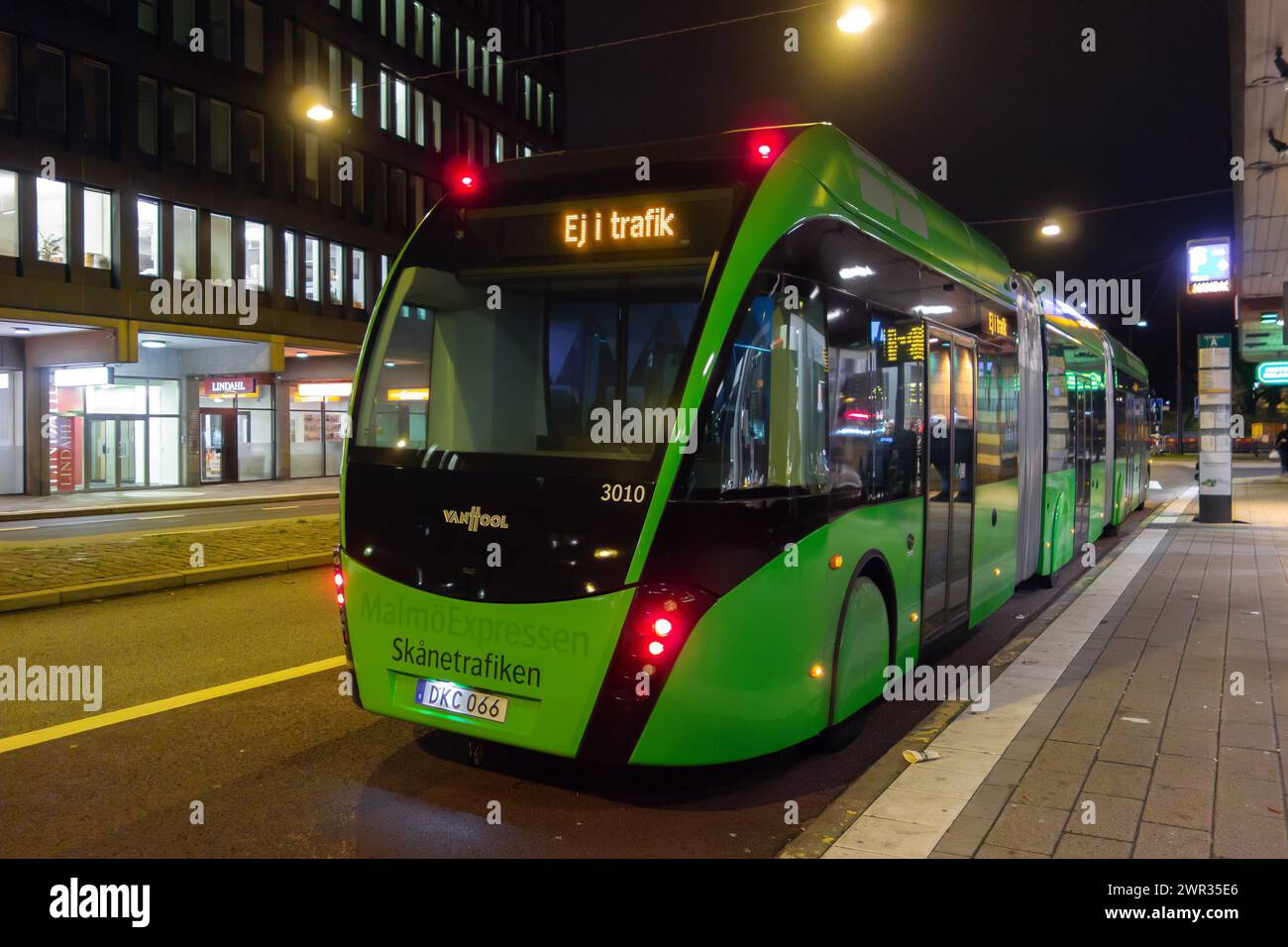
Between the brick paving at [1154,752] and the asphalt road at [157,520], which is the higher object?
the asphalt road at [157,520]

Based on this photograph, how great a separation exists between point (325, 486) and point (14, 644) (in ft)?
82.2

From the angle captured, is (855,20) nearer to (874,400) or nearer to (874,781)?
(874,400)

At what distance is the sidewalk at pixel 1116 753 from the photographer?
448 cm

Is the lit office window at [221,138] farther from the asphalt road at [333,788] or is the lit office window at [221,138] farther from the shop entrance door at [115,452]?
the asphalt road at [333,788]

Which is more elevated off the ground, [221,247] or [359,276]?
[359,276]

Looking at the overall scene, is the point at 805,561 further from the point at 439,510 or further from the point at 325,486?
the point at 325,486

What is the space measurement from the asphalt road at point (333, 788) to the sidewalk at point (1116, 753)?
0.57m

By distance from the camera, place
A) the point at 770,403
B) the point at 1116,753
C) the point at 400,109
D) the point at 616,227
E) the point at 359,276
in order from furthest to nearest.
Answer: the point at 400,109, the point at 359,276, the point at 1116,753, the point at 616,227, the point at 770,403

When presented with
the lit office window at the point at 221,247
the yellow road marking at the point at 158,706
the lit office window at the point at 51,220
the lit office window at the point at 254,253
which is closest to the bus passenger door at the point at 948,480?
the yellow road marking at the point at 158,706

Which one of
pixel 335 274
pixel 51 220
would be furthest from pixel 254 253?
pixel 51 220

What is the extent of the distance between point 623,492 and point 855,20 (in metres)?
6.95

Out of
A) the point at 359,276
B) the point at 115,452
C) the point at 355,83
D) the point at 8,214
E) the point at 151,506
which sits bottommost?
the point at 151,506

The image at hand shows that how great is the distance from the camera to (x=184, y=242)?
1188 inches
